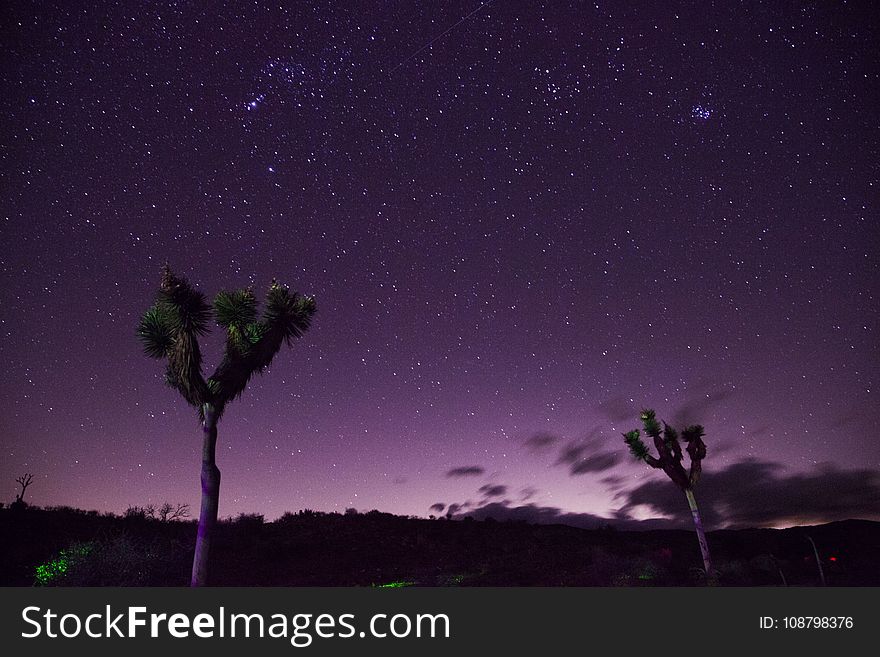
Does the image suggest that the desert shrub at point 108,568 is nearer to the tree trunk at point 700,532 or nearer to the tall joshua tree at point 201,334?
the tall joshua tree at point 201,334

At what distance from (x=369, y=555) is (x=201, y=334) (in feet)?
49.2

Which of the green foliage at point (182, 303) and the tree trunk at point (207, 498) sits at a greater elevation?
the green foliage at point (182, 303)

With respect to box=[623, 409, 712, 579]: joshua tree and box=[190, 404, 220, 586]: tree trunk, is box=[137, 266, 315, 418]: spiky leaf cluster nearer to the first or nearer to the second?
box=[190, 404, 220, 586]: tree trunk

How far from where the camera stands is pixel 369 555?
23.2 metres

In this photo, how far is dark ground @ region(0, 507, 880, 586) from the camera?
571 inches

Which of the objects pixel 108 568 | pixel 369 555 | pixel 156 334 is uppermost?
pixel 156 334

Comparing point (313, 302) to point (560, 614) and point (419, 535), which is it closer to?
point (560, 614)

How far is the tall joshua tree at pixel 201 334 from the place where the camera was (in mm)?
11758

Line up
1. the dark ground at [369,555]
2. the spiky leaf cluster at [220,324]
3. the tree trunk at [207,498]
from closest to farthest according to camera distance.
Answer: the tree trunk at [207,498] → the spiky leaf cluster at [220,324] → the dark ground at [369,555]

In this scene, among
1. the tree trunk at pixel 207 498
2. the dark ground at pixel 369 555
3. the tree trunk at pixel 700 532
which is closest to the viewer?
the tree trunk at pixel 207 498

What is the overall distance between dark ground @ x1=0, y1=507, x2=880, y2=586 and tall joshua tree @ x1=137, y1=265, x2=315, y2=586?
4.67 meters

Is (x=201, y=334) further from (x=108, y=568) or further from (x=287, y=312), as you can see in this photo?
(x=108, y=568)

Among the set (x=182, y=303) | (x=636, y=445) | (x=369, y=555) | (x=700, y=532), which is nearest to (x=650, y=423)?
(x=636, y=445)

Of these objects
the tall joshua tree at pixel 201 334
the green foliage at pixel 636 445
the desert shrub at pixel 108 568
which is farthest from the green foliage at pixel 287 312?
the green foliage at pixel 636 445
